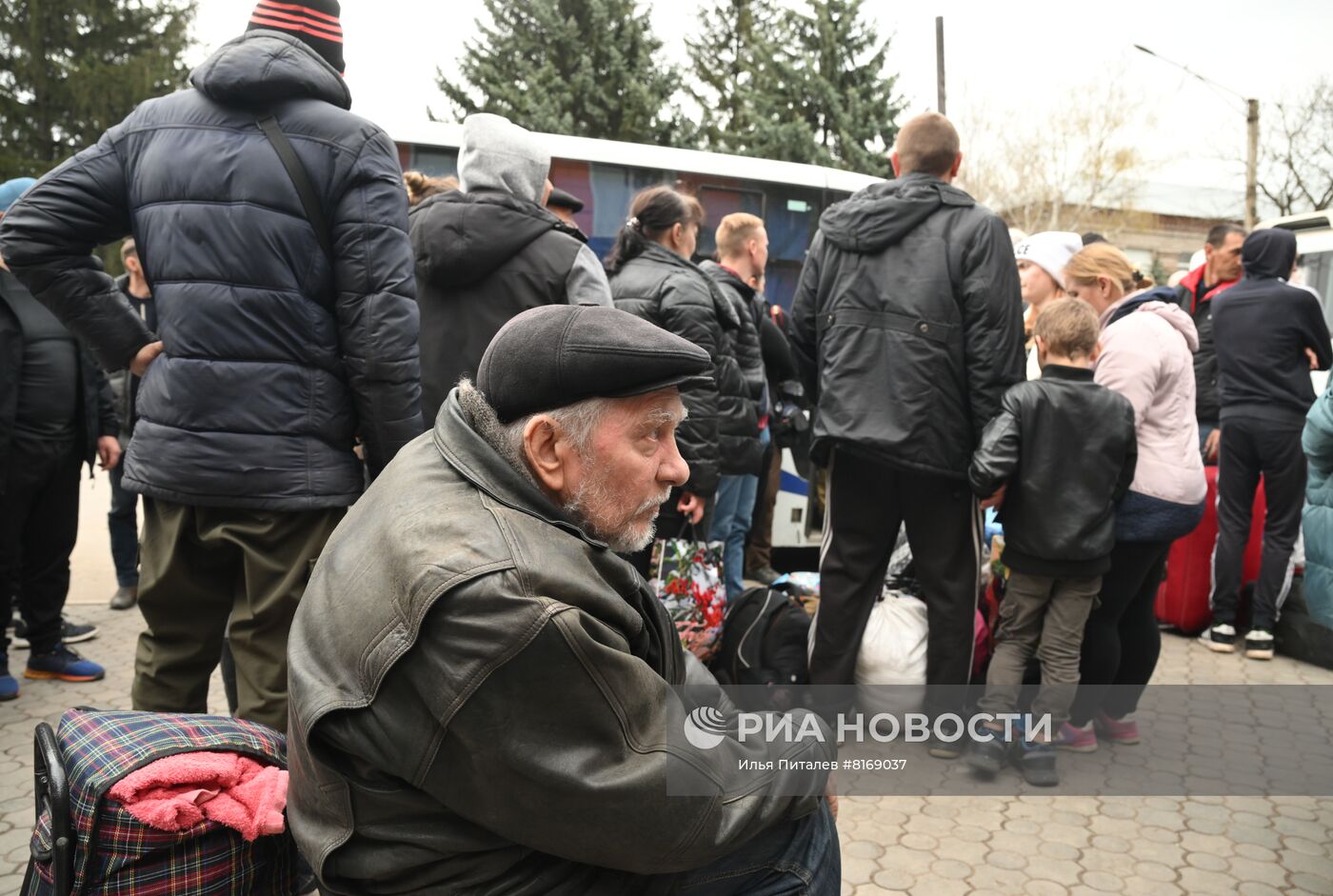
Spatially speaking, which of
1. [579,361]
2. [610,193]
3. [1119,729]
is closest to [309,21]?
[579,361]

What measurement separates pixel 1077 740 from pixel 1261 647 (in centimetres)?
191

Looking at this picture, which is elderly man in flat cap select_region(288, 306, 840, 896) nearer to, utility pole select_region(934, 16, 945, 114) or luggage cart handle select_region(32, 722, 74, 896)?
luggage cart handle select_region(32, 722, 74, 896)

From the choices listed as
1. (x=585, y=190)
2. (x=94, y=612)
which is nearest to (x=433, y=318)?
(x=94, y=612)

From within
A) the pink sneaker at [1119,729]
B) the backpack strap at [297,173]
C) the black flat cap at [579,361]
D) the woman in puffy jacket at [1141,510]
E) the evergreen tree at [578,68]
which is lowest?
the pink sneaker at [1119,729]

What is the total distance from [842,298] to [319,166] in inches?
76.3

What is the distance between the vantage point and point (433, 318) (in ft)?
11.8

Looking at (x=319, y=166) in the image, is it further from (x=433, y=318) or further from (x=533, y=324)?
(x=533, y=324)

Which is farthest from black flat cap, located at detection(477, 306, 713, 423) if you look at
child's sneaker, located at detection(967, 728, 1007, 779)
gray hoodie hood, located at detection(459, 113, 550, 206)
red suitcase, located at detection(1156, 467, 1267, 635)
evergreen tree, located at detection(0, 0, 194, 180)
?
evergreen tree, located at detection(0, 0, 194, 180)

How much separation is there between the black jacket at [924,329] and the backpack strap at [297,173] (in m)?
1.92

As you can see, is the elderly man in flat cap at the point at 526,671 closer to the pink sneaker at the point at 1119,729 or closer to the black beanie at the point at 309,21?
the black beanie at the point at 309,21

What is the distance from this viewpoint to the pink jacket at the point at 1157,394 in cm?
396

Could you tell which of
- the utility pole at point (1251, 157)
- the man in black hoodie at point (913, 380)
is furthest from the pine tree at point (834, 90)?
the man in black hoodie at point (913, 380)

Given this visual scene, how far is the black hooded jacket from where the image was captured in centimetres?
345

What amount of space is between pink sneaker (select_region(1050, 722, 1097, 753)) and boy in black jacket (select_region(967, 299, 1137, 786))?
155mm
